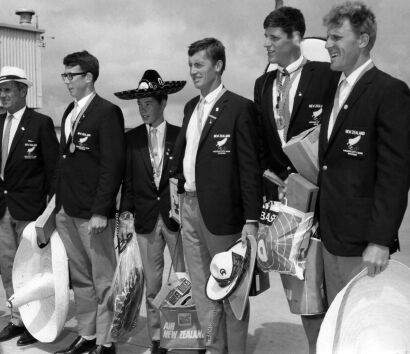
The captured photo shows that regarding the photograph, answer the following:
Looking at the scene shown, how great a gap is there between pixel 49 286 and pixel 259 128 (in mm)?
2099

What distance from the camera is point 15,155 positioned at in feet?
16.6

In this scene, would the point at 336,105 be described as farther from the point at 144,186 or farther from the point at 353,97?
the point at 144,186

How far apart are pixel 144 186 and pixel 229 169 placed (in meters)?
0.92

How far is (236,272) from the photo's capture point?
12.1 ft

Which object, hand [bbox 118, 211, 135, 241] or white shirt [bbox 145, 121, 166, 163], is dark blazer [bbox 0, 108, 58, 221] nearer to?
→ hand [bbox 118, 211, 135, 241]

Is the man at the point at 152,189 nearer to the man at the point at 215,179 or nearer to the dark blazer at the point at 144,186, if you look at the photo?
the dark blazer at the point at 144,186

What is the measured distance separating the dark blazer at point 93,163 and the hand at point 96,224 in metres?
0.04

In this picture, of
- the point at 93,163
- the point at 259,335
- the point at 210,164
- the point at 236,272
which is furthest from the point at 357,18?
the point at 259,335

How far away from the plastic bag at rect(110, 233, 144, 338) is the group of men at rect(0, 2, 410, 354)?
8cm

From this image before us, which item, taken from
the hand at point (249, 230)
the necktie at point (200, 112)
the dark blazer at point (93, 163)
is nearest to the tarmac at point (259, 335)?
the dark blazer at point (93, 163)

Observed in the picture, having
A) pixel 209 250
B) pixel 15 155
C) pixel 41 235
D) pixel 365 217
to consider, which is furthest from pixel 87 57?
pixel 365 217

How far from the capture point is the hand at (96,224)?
Answer: 438 cm

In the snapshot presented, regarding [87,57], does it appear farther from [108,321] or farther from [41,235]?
[108,321]

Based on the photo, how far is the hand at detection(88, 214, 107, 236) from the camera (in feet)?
14.4
